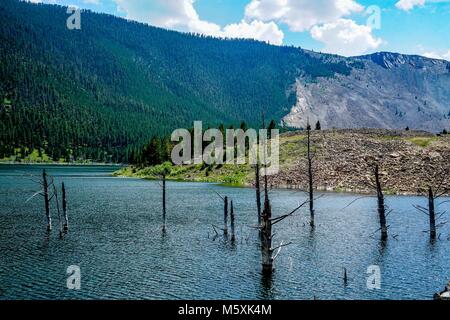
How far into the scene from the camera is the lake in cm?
3572

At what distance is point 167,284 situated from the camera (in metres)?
37.2

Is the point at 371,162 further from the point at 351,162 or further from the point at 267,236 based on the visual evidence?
the point at 267,236

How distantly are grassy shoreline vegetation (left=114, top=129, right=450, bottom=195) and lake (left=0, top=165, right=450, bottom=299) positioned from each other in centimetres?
4070

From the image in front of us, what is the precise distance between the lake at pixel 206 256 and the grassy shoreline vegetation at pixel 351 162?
40.7 meters

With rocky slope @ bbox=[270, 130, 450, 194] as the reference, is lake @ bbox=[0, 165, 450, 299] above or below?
below

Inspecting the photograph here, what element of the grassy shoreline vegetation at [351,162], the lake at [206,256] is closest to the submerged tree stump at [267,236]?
the lake at [206,256]

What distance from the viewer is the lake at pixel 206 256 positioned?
35.7 metres

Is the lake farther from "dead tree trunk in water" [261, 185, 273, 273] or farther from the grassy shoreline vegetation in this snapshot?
the grassy shoreline vegetation

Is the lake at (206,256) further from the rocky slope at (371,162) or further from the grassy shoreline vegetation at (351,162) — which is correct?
the grassy shoreline vegetation at (351,162)

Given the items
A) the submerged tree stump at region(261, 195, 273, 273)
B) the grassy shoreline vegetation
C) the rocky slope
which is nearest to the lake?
the submerged tree stump at region(261, 195, 273, 273)

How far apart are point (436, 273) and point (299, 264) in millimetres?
12047

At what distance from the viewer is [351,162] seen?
13488 centimetres

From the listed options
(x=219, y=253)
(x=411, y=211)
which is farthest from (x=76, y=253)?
(x=411, y=211)

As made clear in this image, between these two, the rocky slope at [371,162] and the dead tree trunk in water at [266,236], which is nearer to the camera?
the dead tree trunk in water at [266,236]
